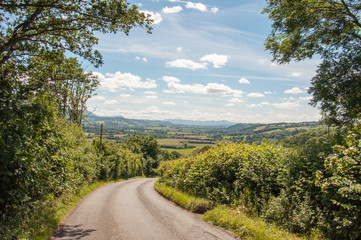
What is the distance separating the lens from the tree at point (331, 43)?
1280cm

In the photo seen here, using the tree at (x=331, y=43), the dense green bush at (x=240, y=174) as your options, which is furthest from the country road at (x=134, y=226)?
the tree at (x=331, y=43)

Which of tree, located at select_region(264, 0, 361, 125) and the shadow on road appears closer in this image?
the shadow on road

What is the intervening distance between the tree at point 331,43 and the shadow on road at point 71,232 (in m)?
14.6

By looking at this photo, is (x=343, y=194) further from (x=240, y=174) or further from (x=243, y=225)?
(x=240, y=174)

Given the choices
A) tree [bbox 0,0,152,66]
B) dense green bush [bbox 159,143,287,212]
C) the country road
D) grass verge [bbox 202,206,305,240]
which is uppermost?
tree [bbox 0,0,152,66]

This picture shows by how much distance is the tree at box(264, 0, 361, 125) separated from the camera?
42.0 ft

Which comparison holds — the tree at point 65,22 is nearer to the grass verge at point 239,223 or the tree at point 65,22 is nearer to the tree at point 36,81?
the tree at point 36,81

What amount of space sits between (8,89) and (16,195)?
357 centimetres

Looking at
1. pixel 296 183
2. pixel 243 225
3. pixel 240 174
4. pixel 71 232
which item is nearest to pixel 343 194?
pixel 296 183

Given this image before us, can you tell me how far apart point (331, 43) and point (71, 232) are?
1770 cm

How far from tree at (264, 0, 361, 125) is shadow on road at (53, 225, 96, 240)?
14557mm

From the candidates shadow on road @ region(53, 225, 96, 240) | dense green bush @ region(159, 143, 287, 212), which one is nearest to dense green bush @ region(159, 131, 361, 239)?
dense green bush @ region(159, 143, 287, 212)

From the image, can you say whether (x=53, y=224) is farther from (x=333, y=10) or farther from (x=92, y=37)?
(x=333, y=10)

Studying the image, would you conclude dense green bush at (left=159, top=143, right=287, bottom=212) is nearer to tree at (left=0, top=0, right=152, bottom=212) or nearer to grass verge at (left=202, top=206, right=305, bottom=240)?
grass verge at (left=202, top=206, right=305, bottom=240)
